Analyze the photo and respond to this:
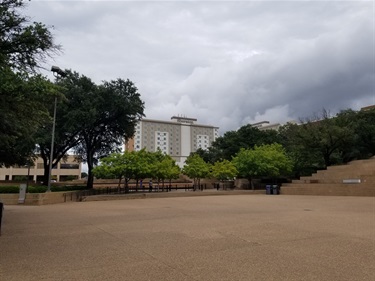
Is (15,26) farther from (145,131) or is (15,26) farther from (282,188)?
(145,131)

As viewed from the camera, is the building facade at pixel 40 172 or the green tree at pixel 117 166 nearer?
the green tree at pixel 117 166

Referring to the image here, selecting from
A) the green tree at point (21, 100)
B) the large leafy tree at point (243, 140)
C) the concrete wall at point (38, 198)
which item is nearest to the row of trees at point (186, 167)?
the concrete wall at point (38, 198)

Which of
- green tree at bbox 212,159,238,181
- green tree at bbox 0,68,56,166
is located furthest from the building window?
green tree at bbox 0,68,56,166

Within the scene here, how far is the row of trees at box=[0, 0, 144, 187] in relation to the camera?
30.9ft

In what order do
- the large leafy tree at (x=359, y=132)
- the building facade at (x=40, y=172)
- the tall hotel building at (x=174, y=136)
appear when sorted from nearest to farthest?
the large leafy tree at (x=359, y=132), the building facade at (x=40, y=172), the tall hotel building at (x=174, y=136)

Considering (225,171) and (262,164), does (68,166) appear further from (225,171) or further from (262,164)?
(262,164)

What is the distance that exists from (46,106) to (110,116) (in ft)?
66.5

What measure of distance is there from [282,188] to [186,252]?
29.6 meters

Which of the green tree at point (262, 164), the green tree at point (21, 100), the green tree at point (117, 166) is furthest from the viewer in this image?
the green tree at point (262, 164)

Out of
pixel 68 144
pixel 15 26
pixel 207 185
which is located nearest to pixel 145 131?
pixel 207 185

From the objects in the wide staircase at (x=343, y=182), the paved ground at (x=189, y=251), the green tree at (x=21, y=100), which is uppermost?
the green tree at (x=21, y=100)

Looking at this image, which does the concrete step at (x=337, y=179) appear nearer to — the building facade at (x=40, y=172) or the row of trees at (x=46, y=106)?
the row of trees at (x=46, y=106)

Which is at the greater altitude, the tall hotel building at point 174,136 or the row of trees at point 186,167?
Result: the tall hotel building at point 174,136

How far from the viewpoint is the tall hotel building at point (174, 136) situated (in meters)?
132
